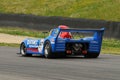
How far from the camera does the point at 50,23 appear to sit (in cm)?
3328

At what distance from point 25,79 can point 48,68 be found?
9.01 ft

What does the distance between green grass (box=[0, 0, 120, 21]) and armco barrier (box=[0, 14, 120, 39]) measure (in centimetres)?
398

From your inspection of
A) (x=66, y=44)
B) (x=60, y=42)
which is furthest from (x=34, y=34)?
(x=60, y=42)

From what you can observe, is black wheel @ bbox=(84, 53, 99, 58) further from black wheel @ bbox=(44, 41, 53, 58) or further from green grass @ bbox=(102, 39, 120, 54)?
green grass @ bbox=(102, 39, 120, 54)

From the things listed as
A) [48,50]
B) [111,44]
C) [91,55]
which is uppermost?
[48,50]

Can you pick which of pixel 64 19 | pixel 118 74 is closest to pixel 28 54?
pixel 118 74

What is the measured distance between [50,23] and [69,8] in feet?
22.7

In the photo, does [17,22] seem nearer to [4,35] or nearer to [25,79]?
[4,35]

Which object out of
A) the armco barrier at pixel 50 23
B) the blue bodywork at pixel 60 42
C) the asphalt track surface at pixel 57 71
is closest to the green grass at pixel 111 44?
the armco barrier at pixel 50 23

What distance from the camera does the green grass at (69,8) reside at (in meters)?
36.4

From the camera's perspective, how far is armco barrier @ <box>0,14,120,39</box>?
2883cm

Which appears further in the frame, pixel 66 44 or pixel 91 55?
pixel 91 55

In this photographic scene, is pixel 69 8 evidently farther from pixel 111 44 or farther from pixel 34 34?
pixel 111 44

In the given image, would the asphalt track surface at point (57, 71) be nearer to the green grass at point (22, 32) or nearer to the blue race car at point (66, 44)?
the blue race car at point (66, 44)
